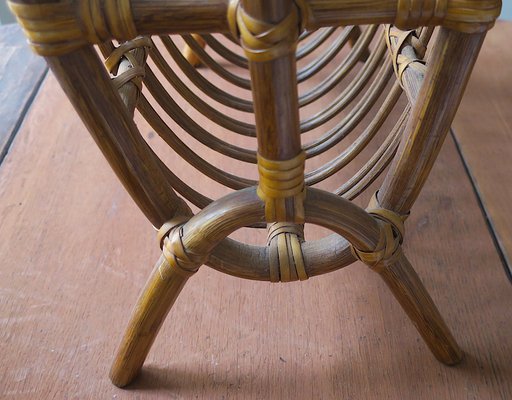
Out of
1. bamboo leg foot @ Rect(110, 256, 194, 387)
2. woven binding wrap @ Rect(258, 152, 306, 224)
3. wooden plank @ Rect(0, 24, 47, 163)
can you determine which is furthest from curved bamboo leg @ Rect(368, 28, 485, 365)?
wooden plank @ Rect(0, 24, 47, 163)

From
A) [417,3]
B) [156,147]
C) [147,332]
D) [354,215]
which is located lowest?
[156,147]

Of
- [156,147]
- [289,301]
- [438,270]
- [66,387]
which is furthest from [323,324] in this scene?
[156,147]

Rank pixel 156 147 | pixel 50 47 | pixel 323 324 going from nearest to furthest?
pixel 50 47 < pixel 323 324 < pixel 156 147

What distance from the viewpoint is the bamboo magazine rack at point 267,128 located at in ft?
1.57

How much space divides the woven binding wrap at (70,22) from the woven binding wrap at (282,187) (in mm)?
159

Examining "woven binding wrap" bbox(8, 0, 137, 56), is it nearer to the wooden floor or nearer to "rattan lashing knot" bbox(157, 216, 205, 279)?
"rattan lashing knot" bbox(157, 216, 205, 279)

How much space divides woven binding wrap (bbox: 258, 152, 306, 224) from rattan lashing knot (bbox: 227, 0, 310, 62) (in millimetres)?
103

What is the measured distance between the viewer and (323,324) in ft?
2.77

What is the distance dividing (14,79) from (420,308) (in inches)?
37.7

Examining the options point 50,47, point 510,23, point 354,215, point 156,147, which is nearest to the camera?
point 50,47

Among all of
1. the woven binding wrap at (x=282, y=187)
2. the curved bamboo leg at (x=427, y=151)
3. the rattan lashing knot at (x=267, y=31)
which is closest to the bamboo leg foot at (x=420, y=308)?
the curved bamboo leg at (x=427, y=151)

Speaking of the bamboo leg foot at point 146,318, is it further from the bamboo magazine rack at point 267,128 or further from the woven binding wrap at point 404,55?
the woven binding wrap at point 404,55

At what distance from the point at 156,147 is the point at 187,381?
482 mm

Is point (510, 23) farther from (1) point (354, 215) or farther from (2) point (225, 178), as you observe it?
(1) point (354, 215)
